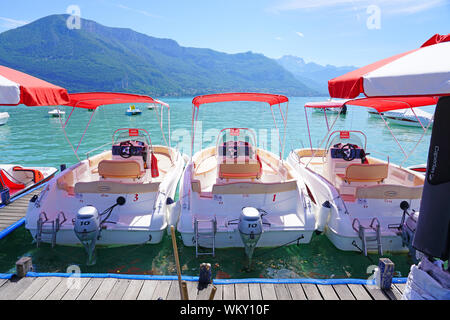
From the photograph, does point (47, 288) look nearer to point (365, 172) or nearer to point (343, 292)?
point (343, 292)

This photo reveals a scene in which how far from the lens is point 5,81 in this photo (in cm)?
336

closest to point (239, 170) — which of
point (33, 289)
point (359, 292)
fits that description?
point (359, 292)

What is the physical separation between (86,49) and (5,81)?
195134 mm

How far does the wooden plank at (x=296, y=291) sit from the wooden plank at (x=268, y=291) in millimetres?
207

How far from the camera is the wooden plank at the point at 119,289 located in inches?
121

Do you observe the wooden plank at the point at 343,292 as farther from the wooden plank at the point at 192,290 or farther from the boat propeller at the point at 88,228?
the boat propeller at the point at 88,228

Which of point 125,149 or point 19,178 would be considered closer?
point 125,149

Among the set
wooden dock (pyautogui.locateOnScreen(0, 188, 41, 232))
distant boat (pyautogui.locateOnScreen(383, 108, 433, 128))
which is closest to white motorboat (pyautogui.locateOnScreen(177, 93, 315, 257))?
wooden dock (pyautogui.locateOnScreen(0, 188, 41, 232))

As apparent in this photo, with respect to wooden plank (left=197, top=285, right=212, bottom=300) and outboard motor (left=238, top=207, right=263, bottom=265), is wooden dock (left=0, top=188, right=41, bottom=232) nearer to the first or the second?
wooden plank (left=197, top=285, right=212, bottom=300)

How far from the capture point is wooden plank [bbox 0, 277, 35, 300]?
3.04 metres

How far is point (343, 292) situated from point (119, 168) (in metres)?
4.51

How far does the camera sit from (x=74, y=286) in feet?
10.6

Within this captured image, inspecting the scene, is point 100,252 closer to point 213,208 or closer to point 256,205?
point 213,208

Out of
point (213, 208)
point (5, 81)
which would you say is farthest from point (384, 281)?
point (5, 81)
